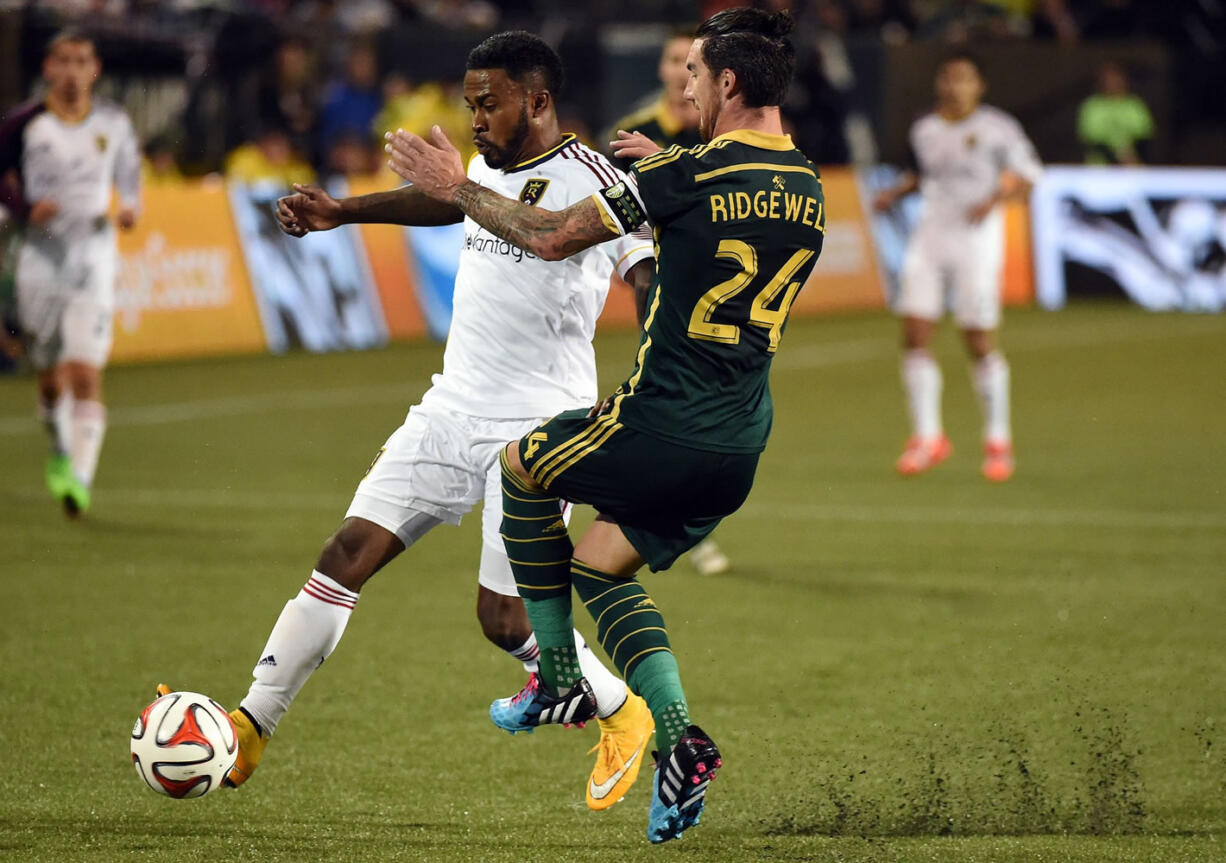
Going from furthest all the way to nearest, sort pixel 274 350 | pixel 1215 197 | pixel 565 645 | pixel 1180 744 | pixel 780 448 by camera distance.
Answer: pixel 1215 197, pixel 274 350, pixel 780 448, pixel 1180 744, pixel 565 645

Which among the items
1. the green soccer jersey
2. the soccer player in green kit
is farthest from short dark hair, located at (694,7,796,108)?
the green soccer jersey

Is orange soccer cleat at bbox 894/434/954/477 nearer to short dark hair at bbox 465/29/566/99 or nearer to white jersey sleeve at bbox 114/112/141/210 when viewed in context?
white jersey sleeve at bbox 114/112/141/210

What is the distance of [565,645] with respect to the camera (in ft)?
16.6

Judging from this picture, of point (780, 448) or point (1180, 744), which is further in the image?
point (780, 448)

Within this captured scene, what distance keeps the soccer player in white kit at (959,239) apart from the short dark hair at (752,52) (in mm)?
7486

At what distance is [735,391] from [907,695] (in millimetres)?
2337

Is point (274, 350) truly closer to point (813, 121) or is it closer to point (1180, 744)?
point (813, 121)

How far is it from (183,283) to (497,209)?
40.0 ft

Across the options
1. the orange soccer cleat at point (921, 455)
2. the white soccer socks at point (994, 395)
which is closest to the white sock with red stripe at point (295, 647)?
the orange soccer cleat at point (921, 455)

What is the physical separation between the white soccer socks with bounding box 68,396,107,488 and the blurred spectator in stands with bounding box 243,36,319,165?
974cm

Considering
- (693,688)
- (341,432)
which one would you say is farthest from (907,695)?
A: (341,432)

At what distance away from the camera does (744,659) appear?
7203 mm

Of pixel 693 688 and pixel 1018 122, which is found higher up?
pixel 693 688

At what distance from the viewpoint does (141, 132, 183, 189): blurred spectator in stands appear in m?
17.6
